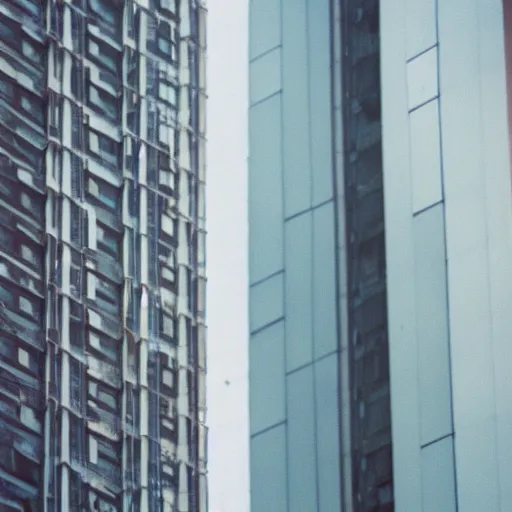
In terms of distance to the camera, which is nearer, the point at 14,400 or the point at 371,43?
the point at 14,400

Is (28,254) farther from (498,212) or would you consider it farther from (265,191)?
(498,212)

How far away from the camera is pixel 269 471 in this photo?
1.56m

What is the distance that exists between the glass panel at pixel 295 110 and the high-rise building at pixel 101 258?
13 cm

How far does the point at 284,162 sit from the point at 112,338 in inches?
14.4

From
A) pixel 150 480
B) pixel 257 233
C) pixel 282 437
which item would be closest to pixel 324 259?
pixel 257 233

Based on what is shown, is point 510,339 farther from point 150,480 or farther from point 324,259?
point 150,480

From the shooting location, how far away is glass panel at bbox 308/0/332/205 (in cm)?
160

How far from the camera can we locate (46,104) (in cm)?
155

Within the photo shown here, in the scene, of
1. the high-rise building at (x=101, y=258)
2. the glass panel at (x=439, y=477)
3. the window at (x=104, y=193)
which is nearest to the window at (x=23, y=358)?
the high-rise building at (x=101, y=258)

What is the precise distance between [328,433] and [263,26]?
0.62 meters

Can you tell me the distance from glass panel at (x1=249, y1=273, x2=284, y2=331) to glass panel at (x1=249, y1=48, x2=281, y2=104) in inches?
10.9

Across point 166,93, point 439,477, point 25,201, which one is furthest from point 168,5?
point 439,477

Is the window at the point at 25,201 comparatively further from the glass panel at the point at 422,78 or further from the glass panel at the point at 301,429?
the glass panel at the point at 422,78

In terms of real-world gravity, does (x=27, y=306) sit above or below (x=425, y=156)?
below
